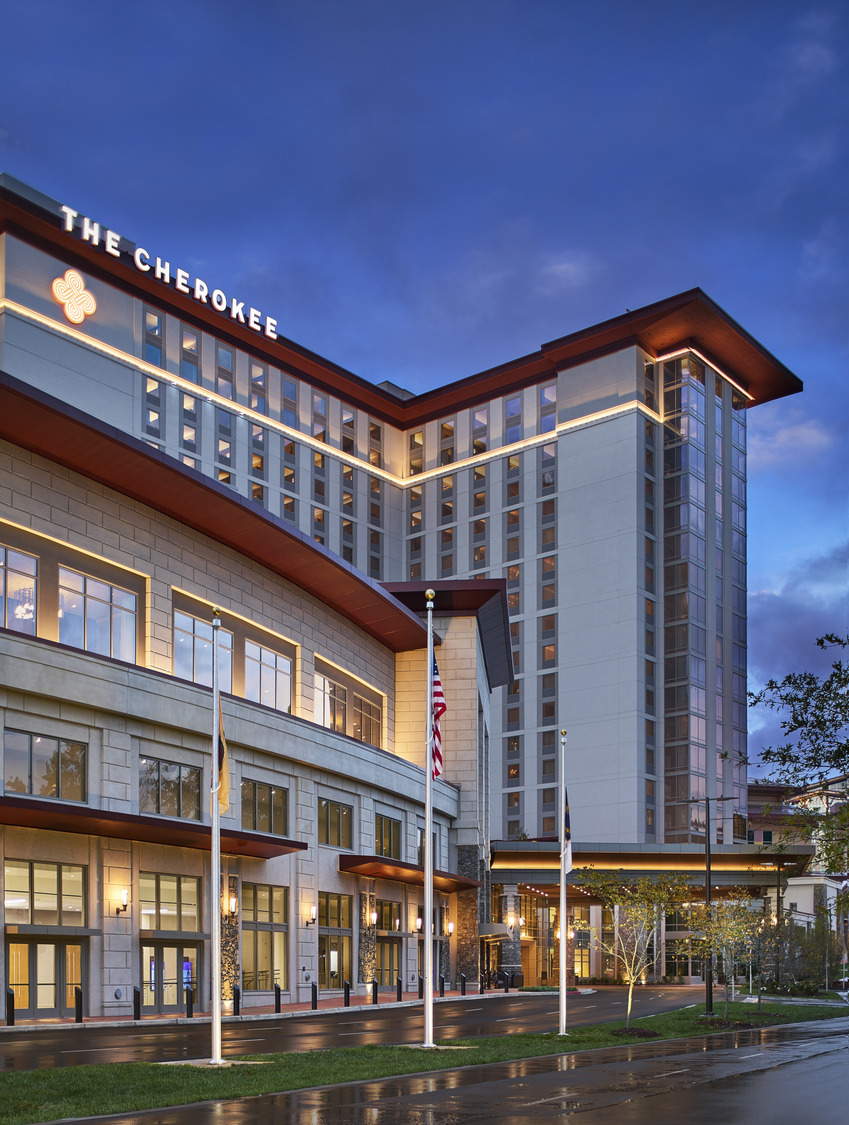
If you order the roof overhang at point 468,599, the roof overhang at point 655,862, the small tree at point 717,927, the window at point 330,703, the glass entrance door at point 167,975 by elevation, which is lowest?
the roof overhang at point 655,862

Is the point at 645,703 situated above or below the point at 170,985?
above

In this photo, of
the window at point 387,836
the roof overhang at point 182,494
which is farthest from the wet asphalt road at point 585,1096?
the window at point 387,836

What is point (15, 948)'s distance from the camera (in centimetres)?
3862

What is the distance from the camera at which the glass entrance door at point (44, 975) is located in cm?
3838

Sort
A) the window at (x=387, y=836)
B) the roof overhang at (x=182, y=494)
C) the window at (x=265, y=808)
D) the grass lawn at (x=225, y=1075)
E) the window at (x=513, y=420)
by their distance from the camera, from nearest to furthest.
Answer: the grass lawn at (x=225, y=1075), the roof overhang at (x=182, y=494), the window at (x=265, y=808), the window at (x=387, y=836), the window at (x=513, y=420)

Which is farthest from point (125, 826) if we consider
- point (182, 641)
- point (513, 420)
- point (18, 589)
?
point (513, 420)

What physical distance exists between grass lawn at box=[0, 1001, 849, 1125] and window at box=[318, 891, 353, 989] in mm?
26069

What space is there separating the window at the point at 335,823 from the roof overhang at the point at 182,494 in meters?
9.73

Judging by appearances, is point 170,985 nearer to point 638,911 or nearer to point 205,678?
point 205,678

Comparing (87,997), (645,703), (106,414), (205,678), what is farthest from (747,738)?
(87,997)

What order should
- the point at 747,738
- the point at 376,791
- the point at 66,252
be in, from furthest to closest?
the point at 747,738 → the point at 66,252 → the point at 376,791

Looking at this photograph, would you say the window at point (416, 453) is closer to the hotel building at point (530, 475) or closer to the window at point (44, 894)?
the hotel building at point (530, 475)

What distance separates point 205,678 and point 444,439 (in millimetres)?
87409

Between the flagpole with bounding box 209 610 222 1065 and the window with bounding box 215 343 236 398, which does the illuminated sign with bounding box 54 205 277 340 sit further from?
the flagpole with bounding box 209 610 222 1065
